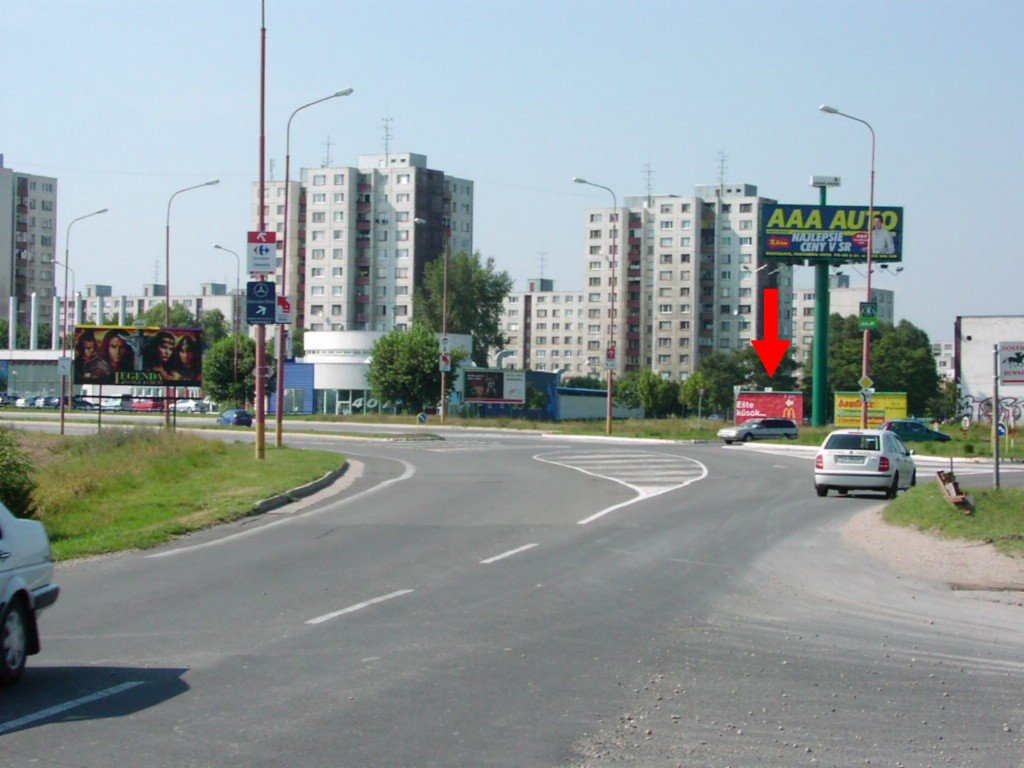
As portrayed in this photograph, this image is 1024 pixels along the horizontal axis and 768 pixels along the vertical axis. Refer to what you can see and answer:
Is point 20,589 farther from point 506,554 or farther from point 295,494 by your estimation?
point 295,494

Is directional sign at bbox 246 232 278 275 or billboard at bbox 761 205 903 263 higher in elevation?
billboard at bbox 761 205 903 263

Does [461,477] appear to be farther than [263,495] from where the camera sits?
Yes

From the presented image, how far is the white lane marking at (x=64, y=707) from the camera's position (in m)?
6.89

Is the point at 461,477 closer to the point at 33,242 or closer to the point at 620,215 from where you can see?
the point at 620,215

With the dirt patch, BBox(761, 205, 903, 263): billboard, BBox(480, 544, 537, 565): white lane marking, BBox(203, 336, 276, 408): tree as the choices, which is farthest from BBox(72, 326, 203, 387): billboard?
BBox(203, 336, 276, 408): tree

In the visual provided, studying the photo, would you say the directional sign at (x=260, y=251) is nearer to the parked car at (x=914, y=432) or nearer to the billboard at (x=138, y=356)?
the billboard at (x=138, y=356)

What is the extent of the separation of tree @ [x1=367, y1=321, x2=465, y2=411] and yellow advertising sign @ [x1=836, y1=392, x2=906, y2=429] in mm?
31195

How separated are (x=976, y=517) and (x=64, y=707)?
14.2 meters

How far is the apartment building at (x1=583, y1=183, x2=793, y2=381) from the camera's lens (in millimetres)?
138375

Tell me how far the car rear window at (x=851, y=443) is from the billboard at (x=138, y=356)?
27.1 m

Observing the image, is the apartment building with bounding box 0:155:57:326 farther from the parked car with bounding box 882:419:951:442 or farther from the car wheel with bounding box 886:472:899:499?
the car wheel with bounding box 886:472:899:499

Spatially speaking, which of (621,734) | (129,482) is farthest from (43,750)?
(129,482)

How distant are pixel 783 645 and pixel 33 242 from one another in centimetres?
14904

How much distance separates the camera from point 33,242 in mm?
145000
